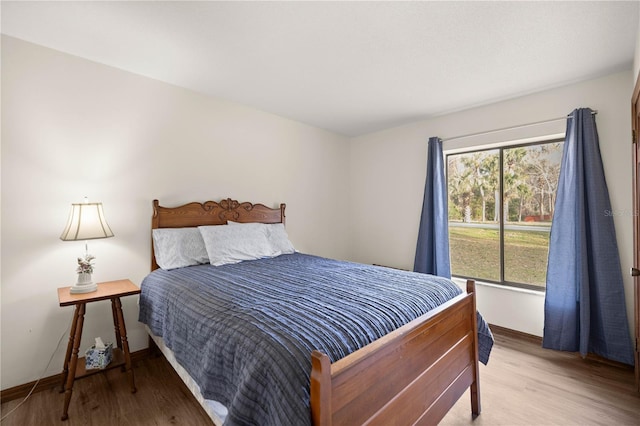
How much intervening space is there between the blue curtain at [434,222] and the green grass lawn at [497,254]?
357 mm

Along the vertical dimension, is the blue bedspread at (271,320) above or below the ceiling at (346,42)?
below

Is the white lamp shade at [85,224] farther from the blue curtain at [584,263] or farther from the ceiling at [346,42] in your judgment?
the blue curtain at [584,263]

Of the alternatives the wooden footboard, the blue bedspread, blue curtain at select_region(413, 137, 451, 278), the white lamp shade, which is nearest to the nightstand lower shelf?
the blue bedspread

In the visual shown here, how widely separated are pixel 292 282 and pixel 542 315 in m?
2.53

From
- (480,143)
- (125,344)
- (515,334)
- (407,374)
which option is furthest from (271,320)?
(480,143)

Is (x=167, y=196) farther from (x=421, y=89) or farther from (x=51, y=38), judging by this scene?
(x=421, y=89)

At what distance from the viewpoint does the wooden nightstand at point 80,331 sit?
5.99 ft

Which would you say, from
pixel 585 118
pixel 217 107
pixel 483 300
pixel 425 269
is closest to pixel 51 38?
pixel 217 107

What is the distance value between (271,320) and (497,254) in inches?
119

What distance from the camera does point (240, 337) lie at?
1202mm

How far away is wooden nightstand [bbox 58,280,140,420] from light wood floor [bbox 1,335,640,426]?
13 centimetres

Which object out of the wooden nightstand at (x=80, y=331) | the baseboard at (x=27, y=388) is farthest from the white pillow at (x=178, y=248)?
the baseboard at (x=27, y=388)

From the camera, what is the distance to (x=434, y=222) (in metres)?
3.42

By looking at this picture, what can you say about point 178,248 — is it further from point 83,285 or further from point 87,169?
point 87,169
